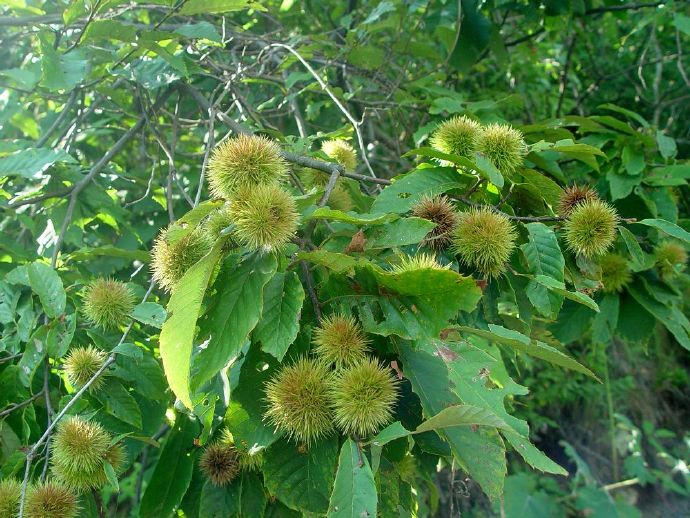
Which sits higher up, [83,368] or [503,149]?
[503,149]

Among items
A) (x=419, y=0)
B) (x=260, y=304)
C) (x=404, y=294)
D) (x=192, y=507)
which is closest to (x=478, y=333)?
(x=404, y=294)

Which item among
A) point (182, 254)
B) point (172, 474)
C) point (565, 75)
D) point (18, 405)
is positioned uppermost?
point (182, 254)

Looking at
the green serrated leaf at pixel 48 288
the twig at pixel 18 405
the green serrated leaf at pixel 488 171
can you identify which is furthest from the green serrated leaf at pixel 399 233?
the twig at pixel 18 405

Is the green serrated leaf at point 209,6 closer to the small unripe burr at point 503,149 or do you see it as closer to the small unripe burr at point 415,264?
the small unripe burr at point 503,149

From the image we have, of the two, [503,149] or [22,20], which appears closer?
[503,149]

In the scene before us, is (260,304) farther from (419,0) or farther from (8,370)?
(419,0)

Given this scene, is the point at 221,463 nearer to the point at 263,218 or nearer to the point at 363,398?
the point at 363,398

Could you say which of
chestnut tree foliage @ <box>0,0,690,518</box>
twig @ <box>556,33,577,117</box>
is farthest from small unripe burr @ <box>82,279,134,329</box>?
twig @ <box>556,33,577,117</box>

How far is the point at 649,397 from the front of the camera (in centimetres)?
569

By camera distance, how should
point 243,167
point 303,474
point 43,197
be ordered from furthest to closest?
point 43,197, point 243,167, point 303,474

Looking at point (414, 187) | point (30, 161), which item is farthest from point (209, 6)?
point (414, 187)

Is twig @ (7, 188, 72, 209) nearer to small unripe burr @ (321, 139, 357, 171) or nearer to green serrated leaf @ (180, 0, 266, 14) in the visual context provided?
green serrated leaf @ (180, 0, 266, 14)

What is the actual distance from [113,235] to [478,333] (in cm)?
253

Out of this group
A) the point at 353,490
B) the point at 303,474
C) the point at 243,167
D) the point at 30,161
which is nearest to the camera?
the point at 353,490
